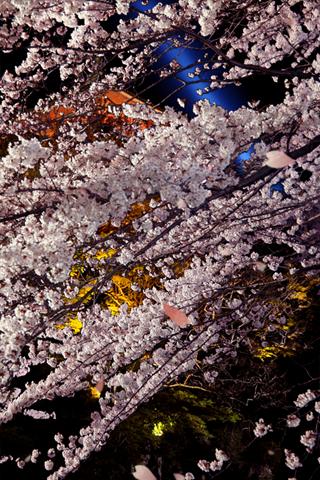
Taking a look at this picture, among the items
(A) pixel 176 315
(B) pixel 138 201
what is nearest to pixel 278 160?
(B) pixel 138 201

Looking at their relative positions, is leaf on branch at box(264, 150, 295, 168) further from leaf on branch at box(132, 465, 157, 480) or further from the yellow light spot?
the yellow light spot

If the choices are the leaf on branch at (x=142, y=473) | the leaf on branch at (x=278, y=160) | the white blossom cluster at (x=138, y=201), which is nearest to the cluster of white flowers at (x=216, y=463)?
the white blossom cluster at (x=138, y=201)

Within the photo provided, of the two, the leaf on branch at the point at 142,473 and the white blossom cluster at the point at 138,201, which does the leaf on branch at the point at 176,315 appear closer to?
the white blossom cluster at the point at 138,201

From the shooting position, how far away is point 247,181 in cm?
296

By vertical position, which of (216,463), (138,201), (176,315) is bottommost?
(216,463)

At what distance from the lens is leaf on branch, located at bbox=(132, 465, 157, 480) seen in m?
8.57

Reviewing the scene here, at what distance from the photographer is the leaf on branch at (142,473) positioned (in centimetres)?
857

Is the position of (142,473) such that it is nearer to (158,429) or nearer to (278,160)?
(158,429)

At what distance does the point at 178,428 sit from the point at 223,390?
3.64 ft

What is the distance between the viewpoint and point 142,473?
8.59m

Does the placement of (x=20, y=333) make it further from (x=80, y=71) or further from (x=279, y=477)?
(x=279, y=477)

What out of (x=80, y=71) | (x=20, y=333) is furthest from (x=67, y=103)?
(x=20, y=333)

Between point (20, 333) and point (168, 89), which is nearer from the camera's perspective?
point (20, 333)

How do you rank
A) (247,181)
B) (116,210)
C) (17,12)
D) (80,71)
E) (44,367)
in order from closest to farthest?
(116,210)
(247,181)
(17,12)
(80,71)
(44,367)
